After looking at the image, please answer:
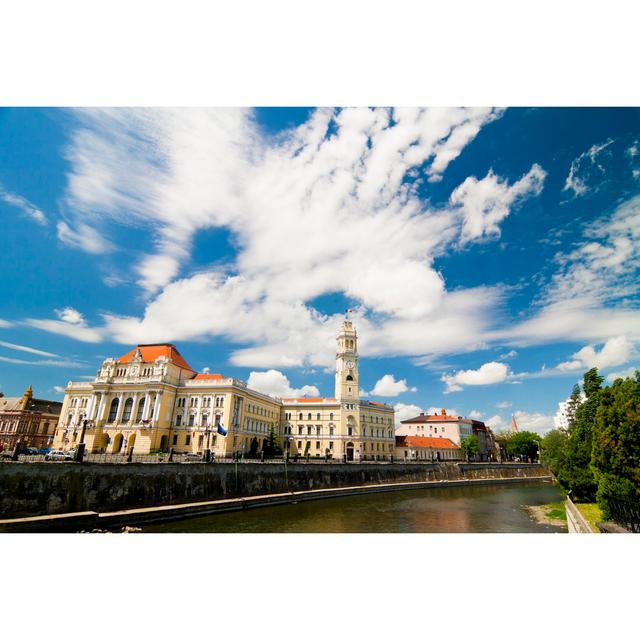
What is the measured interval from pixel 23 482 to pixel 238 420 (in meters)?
28.3

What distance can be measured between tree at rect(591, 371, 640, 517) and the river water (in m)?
8.11

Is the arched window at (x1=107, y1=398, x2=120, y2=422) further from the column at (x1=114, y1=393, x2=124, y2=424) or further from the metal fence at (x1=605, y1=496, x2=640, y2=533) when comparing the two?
the metal fence at (x1=605, y1=496, x2=640, y2=533)

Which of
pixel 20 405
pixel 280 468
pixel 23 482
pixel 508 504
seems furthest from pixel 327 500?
pixel 20 405

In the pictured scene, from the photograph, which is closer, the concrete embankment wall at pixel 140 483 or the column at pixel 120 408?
the concrete embankment wall at pixel 140 483

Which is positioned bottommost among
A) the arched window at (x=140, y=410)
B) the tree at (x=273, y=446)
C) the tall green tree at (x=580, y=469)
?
the tall green tree at (x=580, y=469)

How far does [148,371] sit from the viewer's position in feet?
144

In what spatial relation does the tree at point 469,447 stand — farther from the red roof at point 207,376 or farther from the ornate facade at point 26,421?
the ornate facade at point 26,421

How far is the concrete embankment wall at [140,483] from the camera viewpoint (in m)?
17.2

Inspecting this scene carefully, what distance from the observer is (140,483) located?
71.6ft

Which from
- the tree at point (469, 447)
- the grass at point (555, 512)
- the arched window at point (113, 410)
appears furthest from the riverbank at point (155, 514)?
the tree at point (469, 447)

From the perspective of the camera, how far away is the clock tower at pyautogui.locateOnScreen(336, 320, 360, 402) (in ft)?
190

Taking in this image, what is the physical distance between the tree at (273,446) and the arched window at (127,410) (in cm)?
1612

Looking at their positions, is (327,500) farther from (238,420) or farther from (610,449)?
(610,449)

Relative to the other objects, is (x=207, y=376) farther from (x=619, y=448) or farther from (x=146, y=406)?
(x=619, y=448)
